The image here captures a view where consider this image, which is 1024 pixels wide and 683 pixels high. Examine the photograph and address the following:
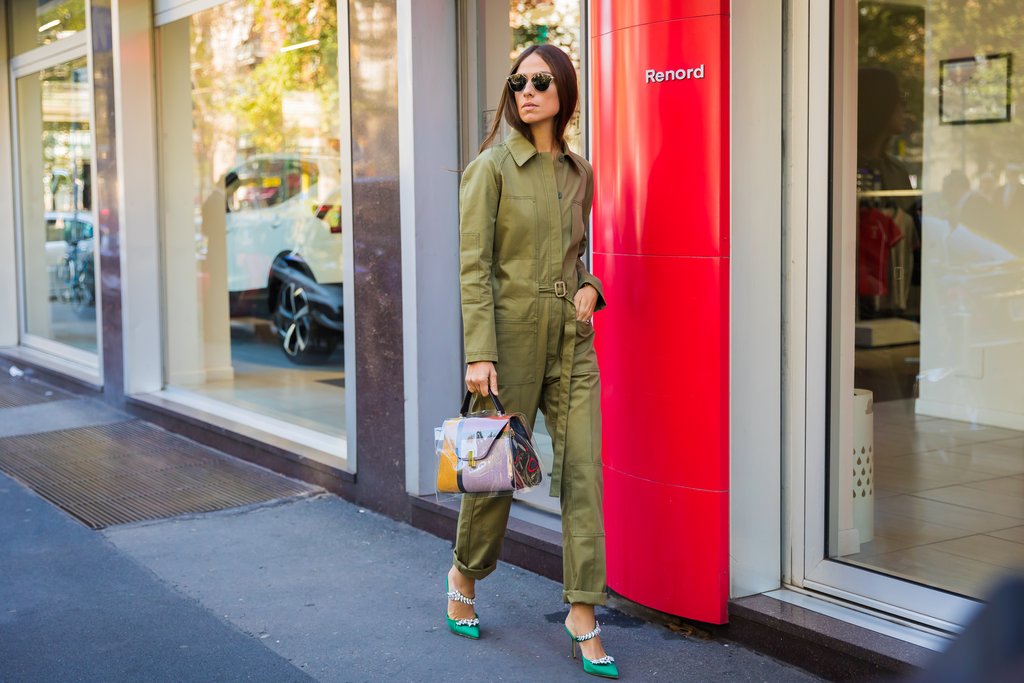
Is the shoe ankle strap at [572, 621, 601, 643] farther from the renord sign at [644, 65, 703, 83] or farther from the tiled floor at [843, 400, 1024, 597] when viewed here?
the renord sign at [644, 65, 703, 83]

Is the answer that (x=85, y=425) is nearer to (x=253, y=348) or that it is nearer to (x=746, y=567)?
(x=253, y=348)

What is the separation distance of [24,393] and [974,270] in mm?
7393

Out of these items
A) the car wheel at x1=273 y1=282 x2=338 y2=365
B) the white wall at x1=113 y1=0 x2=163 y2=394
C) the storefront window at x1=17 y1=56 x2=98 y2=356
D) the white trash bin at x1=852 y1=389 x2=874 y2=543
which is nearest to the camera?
the white trash bin at x1=852 y1=389 x2=874 y2=543

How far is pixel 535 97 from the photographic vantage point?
3.98m

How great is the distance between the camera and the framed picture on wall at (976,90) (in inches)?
339

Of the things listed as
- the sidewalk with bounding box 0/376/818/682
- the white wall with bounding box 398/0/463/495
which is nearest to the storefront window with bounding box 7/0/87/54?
the white wall with bounding box 398/0/463/495

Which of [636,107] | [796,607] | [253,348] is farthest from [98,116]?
[796,607]

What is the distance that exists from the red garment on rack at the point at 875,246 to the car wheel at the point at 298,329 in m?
5.02

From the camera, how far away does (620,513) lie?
448 cm

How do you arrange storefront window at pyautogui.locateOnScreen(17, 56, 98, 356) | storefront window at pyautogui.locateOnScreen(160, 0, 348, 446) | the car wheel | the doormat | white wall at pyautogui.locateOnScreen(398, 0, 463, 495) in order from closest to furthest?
white wall at pyautogui.locateOnScreen(398, 0, 463, 495)
storefront window at pyautogui.locateOnScreen(160, 0, 348, 446)
the car wheel
the doormat
storefront window at pyautogui.locateOnScreen(17, 56, 98, 356)

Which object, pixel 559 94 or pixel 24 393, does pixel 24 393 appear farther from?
pixel 559 94

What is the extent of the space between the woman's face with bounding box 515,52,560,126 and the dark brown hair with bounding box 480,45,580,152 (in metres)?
0.02

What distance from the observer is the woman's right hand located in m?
3.92

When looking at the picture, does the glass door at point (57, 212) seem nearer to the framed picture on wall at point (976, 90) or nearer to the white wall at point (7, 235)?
the white wall at point (7, 235)
